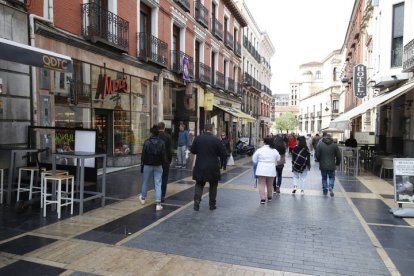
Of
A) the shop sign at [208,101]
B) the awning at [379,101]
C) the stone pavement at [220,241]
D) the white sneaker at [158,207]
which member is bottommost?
the stone pavement at [220,241]

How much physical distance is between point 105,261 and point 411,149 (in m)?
13.2

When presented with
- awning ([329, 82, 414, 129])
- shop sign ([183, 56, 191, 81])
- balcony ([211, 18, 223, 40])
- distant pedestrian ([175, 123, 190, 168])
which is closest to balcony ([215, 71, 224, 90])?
balcony ([211, 18, 223, 40])

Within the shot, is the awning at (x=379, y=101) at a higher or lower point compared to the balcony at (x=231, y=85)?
lower

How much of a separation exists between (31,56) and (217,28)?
19.7 m

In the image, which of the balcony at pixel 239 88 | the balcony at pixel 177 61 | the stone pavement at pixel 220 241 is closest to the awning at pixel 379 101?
the stone pavement at pixel 220 241

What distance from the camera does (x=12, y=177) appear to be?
23.0ft

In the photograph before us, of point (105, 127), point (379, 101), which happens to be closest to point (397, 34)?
point (379, 101)

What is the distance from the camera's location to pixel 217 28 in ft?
78.4

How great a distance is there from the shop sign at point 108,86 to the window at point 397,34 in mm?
11041

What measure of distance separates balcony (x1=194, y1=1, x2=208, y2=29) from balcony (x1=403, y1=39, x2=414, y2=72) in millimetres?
11166

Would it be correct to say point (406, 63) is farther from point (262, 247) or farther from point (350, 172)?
point (262, 247)

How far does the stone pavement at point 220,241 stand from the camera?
4184mm

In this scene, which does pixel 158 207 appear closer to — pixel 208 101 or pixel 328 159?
pixel 328 159

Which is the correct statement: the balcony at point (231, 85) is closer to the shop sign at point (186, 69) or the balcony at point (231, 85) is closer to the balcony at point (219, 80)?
the balcony at point (219, 80)
